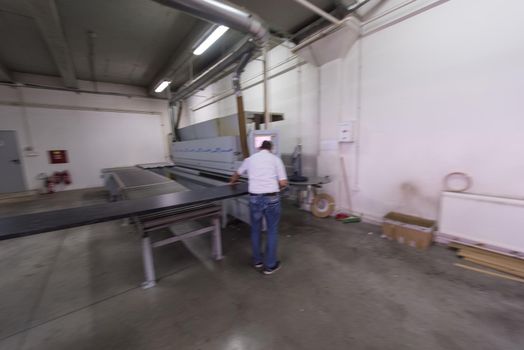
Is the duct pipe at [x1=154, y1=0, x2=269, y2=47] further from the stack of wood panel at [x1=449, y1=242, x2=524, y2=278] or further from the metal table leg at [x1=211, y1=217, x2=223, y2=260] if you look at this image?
the stack of wood panel at [x1=449, y1=242, x2=524, y2=278]

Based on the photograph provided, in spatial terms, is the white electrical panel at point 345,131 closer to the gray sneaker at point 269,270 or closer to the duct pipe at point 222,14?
the duct pipe at point 222,14

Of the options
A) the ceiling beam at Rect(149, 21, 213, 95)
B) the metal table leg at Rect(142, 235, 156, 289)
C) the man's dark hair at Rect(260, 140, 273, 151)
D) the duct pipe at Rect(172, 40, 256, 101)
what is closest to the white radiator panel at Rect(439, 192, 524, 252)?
the man's dark hair at Rect(260, 140, 273, 151)

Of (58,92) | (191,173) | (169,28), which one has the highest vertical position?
(169,28)

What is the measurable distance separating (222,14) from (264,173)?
198 cm

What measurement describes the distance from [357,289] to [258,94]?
476 cm

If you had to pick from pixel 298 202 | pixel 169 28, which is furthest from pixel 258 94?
pixel 298 202

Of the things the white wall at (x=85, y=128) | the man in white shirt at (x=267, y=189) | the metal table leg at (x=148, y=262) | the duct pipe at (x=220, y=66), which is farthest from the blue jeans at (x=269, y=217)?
the white wall at (x=85, y=128)

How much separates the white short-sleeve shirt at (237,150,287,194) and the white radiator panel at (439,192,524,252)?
2166 mm

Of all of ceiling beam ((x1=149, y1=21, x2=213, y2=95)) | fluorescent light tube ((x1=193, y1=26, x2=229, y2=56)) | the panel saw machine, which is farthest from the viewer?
ceiling beam ((x1=149, y1=21, x2=213, y2=95))

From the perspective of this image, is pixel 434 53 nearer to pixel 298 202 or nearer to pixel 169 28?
pixel 298 202

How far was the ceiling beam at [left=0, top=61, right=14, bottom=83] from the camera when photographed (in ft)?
17.9

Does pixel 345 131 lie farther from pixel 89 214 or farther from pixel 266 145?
pixel 89 214

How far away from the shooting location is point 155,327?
169 cm

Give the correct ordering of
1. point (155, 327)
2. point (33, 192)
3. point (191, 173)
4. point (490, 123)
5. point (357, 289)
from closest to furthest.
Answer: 1. point (155, 327)
2. point (357, 289)
3. point (490, 123)
4. point (191, 173)
5. point (33, 192)
